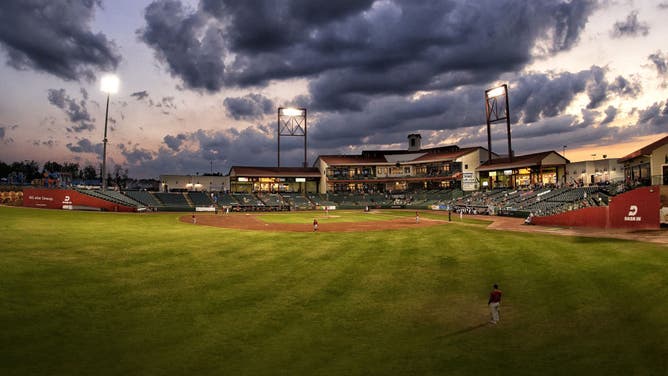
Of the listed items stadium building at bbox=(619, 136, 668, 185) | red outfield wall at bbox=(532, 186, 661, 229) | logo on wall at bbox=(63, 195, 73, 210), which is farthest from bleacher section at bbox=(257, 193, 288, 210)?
stadium building at bbox=(619, 136, 668, 185)

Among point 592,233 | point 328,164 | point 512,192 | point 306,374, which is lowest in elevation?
point 306,374

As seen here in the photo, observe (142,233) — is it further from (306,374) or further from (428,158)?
(428,158)

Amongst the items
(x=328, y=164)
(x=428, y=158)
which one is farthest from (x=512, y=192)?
(x=328, y=164)

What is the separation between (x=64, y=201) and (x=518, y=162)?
83.8 metres

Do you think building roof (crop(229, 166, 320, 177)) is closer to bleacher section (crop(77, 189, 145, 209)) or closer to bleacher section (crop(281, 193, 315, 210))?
bleacher section (crop(281, 193, 315, 210))

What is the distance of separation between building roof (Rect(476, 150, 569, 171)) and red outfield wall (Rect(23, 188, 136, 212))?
74.6 metres

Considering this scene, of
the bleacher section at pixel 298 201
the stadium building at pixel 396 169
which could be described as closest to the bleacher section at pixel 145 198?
the bleacher section at pixel 298 201

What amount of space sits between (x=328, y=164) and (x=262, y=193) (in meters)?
18.7

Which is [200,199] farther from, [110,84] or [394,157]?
[394,157]

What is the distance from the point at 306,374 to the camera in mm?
9422

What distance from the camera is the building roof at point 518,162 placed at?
67.9 m

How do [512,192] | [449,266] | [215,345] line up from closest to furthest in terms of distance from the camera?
[215,345] → [449,266] → [512,192]

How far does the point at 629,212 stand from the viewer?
32.8 m

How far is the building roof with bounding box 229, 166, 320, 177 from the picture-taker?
9175 centimetres
